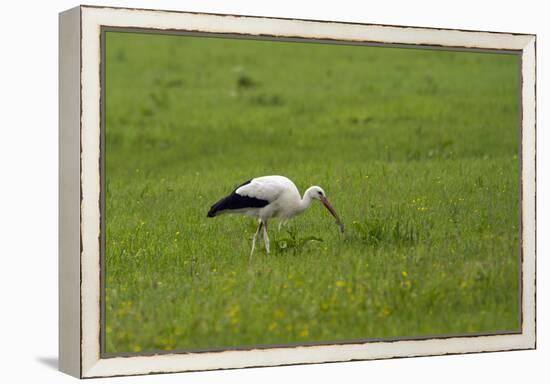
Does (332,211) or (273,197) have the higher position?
(273,197)

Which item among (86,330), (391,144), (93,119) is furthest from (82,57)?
(391,144)

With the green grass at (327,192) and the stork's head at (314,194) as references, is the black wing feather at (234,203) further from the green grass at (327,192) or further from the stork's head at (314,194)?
the stork's head at (314,194)

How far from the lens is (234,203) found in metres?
13.3

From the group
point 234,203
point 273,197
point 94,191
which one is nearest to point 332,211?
point 273,197

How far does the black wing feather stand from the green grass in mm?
108

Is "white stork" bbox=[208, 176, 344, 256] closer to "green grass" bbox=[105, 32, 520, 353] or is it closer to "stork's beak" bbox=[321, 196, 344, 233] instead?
"stork's beak" bbox=[321, 196, 344, 233]

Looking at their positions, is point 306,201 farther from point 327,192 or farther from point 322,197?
point 327,192

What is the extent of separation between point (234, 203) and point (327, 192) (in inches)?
37.6

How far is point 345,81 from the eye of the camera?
564 inches

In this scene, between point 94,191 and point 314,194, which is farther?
point 314,194

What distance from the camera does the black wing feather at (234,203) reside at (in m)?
13.2

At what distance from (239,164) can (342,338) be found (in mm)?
2459

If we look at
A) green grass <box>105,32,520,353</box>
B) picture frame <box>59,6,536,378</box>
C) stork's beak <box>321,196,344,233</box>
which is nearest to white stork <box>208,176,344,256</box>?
stork's beak <box>321,196,344,233</box>

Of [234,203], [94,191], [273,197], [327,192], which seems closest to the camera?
[94,191]
